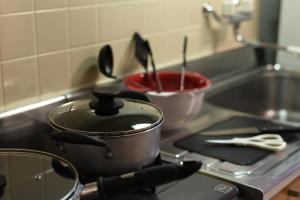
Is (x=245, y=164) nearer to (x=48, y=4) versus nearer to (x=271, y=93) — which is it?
(x=48, y=4)

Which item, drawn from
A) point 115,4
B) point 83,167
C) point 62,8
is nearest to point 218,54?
point 115,4

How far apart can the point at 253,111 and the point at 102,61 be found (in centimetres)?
69

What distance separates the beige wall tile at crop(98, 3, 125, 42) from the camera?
4.54 feet

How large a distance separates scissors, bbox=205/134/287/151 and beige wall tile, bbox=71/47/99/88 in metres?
0.35

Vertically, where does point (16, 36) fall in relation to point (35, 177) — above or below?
above

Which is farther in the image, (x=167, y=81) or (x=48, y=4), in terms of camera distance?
(x=167, y=81)

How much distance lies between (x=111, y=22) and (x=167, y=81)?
22 centimetres

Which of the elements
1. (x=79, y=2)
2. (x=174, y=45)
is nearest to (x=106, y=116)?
(x=79, y=2)

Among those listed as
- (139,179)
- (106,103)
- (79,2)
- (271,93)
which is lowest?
(271,93)

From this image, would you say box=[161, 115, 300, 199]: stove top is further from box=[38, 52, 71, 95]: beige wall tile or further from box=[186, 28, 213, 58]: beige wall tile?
box=[186, 28, 213, 58]: beige wall tile

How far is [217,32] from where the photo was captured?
1825 millimetres

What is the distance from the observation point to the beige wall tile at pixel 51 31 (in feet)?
4.04

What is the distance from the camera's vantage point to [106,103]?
1027 millimetres

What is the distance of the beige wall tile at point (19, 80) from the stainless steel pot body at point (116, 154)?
251 millimetres
